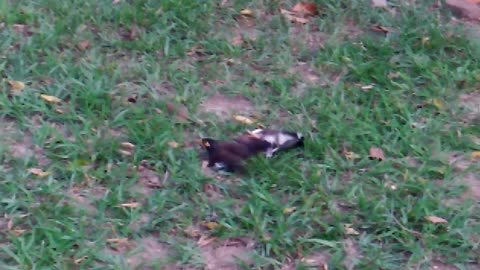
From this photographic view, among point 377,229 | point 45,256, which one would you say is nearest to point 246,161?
point 377,229

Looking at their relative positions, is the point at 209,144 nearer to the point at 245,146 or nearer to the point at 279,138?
the point at 245,146

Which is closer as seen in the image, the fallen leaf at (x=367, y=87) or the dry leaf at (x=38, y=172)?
the dry leaf at (x=38, y=172)

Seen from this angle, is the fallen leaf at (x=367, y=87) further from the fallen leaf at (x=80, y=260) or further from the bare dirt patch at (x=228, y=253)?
the fallen leaf at (x=80, y=260)

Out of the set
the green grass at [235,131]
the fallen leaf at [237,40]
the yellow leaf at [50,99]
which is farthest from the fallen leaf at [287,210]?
the fallen leaf at [237,40]

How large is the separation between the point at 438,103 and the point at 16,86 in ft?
6.64

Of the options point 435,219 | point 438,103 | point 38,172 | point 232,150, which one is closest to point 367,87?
point 438,103

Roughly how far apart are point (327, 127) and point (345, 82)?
49cm

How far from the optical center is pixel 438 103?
183 inches

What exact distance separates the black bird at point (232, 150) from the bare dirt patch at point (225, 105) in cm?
30

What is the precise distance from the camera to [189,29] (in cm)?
514

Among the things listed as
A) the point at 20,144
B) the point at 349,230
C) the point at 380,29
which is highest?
the point at 380,29

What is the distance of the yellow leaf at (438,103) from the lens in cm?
463

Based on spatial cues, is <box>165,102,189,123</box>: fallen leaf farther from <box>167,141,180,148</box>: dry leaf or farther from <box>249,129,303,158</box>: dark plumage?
<box>249,129,303,158</box>: dark plumage

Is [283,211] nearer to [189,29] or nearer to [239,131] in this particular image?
[239,131]
